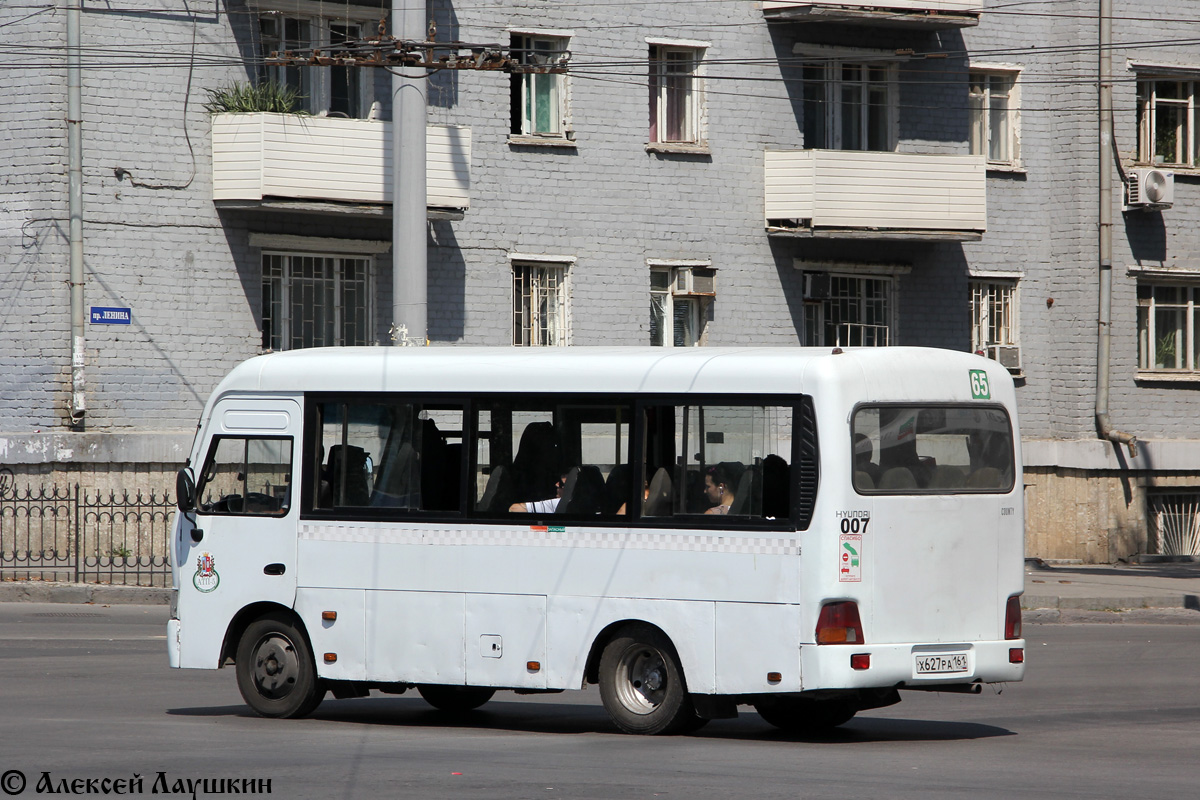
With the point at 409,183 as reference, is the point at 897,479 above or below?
below

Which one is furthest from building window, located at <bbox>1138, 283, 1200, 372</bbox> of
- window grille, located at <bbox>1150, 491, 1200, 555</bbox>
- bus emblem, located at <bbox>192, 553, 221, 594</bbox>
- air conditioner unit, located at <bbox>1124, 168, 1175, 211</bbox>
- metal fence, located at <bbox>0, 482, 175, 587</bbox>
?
bus emblem, located at <bbox>192, 553, 221, 594</bbox>

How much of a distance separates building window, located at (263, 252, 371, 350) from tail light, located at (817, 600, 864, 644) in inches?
568

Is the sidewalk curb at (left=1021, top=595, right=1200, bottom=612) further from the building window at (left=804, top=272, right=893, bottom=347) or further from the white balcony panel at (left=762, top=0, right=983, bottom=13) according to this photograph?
the white balcony panel at (left=762, top=0, right=983, bottom=13)

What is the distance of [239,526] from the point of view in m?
11.8

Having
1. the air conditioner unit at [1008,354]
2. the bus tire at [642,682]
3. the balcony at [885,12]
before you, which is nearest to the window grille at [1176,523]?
the air conditioner unit at [1008,354]

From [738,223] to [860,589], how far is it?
54.5ft

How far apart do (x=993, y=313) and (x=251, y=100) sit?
41.2 feet

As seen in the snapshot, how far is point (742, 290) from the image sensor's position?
2634 cm

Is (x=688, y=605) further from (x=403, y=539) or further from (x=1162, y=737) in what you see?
(x=1162, y=737)

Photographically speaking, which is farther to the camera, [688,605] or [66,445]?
[66,445]

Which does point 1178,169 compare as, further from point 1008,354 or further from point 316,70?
point 316,70

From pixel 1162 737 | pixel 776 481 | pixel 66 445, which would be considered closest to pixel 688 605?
pixel 776 481

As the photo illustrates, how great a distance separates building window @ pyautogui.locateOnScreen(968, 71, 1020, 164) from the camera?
27781 millimetres

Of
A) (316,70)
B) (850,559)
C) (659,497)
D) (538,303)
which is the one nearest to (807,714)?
(850,559)
